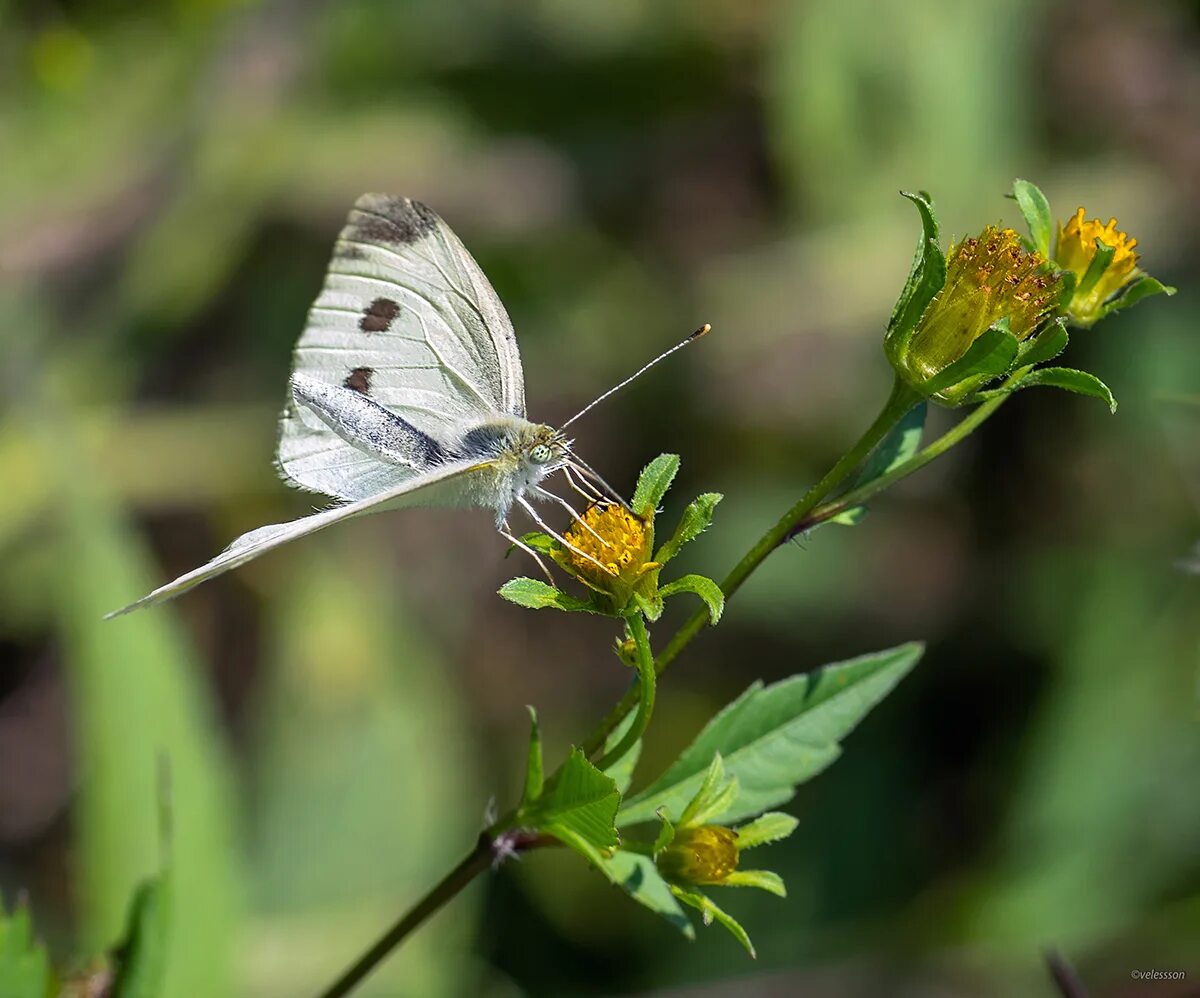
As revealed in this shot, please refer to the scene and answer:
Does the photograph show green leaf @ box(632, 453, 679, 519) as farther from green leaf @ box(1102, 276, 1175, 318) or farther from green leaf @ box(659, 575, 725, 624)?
green leaf @ box(1102, 276, 1175, 318)

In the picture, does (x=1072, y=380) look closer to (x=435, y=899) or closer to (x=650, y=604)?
(x=650, y=604)

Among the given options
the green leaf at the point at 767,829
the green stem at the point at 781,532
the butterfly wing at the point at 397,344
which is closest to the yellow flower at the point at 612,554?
the green stem at the point at 781,532

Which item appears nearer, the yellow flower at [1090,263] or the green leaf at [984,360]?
the green leaf at [984,360]

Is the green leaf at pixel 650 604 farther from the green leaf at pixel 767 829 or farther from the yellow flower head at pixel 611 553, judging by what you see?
the green leaf at pixel 767 829

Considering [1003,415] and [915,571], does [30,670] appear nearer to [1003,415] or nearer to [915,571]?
[915,571]

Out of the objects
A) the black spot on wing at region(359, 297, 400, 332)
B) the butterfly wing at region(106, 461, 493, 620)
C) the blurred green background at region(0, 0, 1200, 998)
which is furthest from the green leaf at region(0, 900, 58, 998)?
the blurred green background at region(0, 0, 1200, 998)

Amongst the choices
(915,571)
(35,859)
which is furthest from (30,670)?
(915,571)
